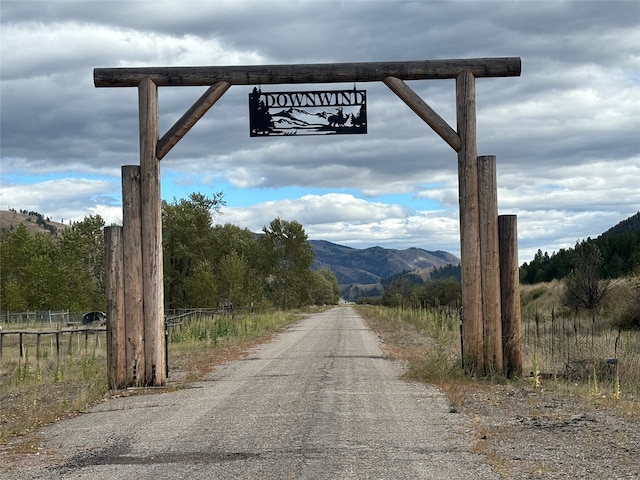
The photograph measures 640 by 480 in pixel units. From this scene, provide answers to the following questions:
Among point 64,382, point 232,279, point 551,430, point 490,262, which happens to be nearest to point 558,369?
point 490,262

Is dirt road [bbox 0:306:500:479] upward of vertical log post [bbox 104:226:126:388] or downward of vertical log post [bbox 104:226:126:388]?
downward

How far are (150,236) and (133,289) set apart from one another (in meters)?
0.90

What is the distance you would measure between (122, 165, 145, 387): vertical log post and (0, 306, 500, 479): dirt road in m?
1.04

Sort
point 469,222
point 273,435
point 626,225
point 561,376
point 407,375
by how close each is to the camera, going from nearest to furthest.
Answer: point 273,435 < point 469,222 < point 561,376 < point 407,375 < point 626,225

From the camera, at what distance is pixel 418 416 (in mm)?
8844

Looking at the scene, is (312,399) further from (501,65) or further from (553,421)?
(501,65)

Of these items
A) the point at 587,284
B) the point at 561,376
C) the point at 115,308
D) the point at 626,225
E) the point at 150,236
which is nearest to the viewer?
the point at 115,308

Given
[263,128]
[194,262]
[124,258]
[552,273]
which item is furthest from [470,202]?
[552,273]

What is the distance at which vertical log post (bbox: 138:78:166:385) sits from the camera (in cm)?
1244

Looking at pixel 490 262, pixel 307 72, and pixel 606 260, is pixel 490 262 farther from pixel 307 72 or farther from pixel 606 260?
pixel 606 260

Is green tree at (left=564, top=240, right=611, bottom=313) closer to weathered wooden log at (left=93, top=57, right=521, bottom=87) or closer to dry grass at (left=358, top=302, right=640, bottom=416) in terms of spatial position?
dry grass at (left=358, top=302, right=640, bottom=416)

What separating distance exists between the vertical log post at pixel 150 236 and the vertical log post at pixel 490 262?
5.28 metres

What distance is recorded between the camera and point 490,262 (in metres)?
12.5

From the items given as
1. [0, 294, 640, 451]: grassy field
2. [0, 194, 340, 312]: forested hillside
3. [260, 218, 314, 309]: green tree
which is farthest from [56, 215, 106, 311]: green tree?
[0, 294, 640, 451]: grassy field
